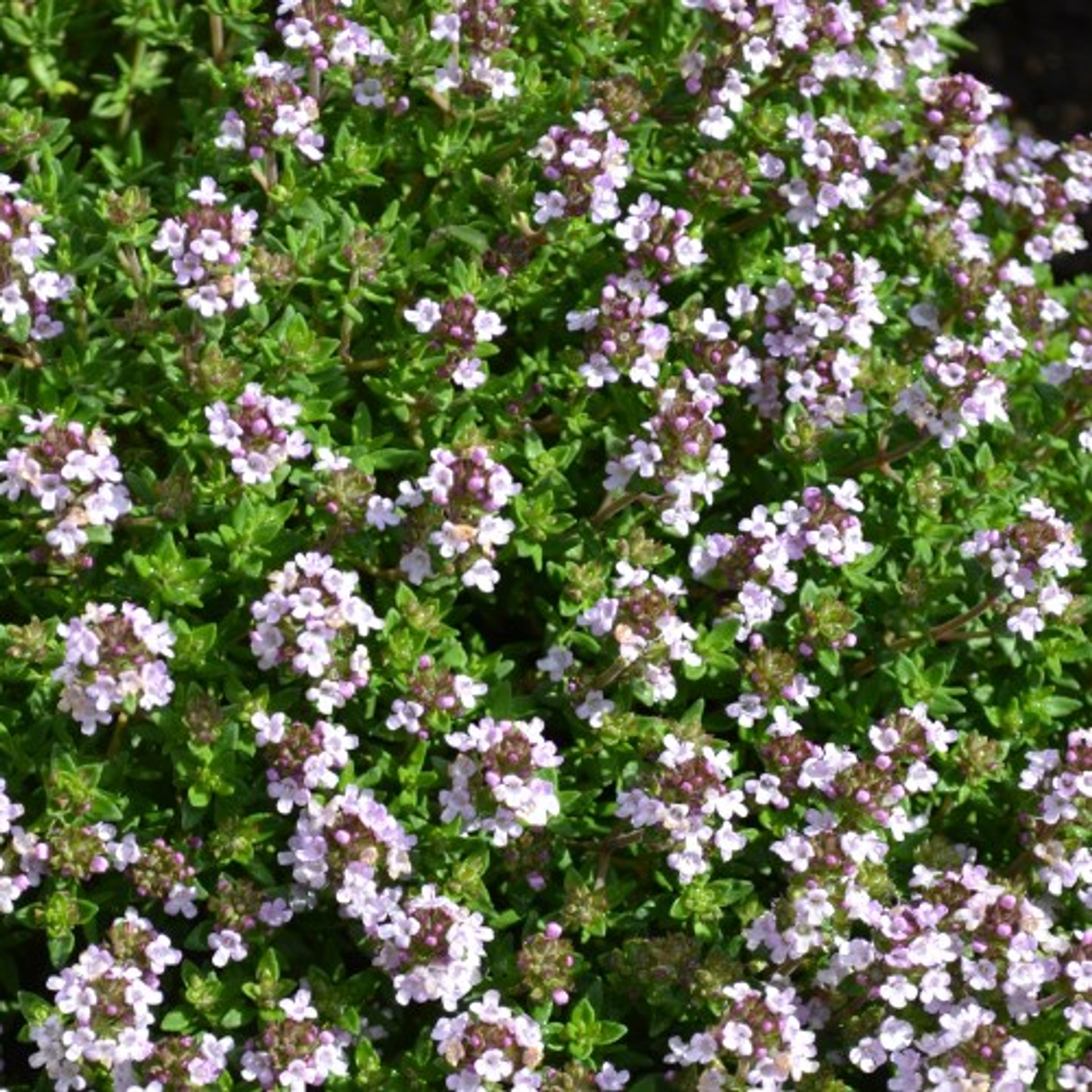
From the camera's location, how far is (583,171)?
5422 mm

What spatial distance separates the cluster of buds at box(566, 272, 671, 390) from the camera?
5355 millimetres

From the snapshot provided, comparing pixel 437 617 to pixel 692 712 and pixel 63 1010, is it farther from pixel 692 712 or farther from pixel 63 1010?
pixel 63 1010

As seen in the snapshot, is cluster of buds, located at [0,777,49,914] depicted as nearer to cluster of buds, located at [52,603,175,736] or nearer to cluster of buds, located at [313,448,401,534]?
cluster of buds, located at [52,603,175,736]

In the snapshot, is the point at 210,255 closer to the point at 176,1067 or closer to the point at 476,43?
the point at 476,43

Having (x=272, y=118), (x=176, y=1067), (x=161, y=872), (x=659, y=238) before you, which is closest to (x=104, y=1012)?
(x=176, y=1067)

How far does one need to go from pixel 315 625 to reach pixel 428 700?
0.41m

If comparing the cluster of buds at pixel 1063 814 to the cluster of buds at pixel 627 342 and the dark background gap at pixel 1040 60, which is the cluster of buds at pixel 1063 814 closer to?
the cluster of buds at pixel 627 342

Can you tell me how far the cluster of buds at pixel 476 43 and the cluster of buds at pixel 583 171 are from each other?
0.93 feet

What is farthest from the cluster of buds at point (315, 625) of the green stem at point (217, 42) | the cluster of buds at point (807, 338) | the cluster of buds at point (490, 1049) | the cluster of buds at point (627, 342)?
the green stem at point (217, 42)

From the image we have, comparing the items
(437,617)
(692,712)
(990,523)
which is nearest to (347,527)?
(437,617)

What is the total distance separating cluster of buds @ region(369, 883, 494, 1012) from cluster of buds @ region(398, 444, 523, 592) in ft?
2.87

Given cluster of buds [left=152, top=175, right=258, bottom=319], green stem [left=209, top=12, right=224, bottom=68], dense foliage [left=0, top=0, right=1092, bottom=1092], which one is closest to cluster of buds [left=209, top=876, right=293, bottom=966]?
dense foliage [left=0, top=0, right=1092, bottom=1092]

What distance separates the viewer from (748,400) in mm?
5867

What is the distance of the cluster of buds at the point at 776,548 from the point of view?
5270 millimetres
